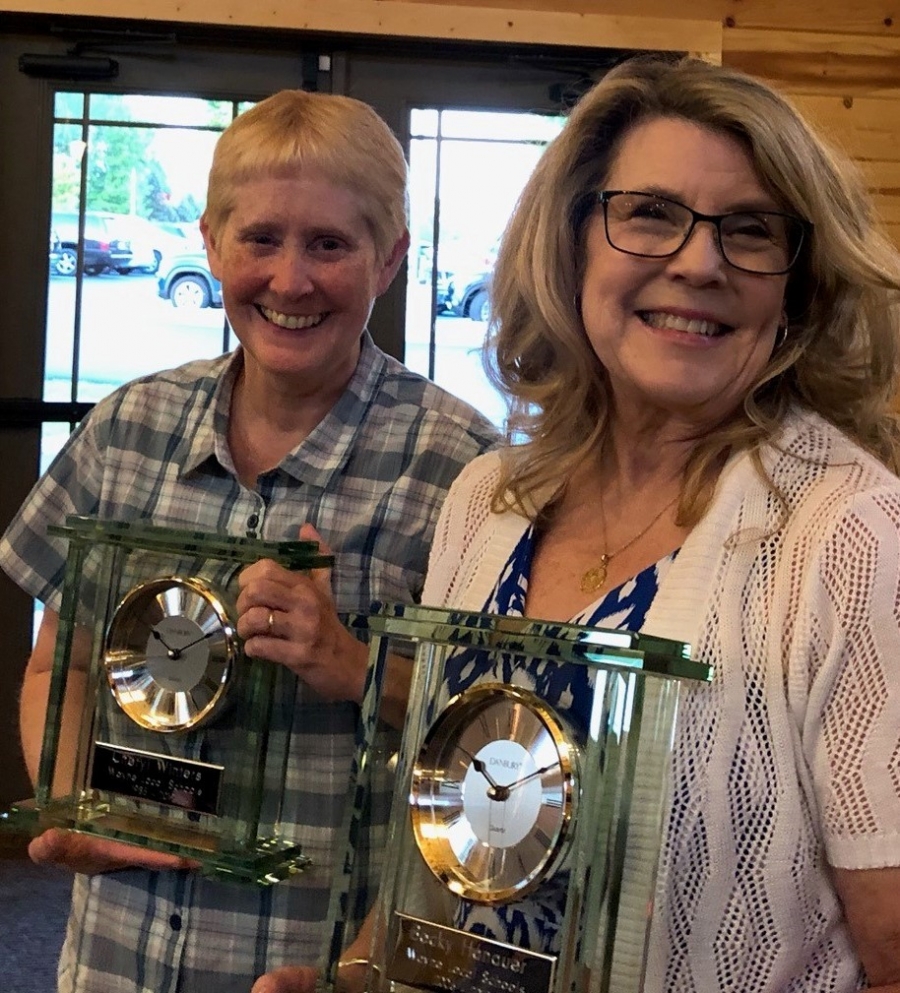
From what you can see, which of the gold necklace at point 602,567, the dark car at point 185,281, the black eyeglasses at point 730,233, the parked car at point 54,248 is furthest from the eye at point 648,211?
the parked car at point 54,248

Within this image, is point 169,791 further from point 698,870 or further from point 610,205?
point 610,205

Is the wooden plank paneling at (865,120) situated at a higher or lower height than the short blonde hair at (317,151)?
higher

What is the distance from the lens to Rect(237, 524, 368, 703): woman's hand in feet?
3.72

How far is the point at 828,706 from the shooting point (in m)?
0.94

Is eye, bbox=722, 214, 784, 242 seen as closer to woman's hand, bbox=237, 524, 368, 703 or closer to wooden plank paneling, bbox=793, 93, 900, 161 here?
woman's hand, bbox=237, 524, 368, 703

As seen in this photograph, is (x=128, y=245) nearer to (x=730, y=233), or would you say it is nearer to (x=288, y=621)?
(x=288, y=621)

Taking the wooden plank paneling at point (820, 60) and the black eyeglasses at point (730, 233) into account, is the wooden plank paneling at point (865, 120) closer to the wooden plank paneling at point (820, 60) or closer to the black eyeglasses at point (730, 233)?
the wooden plank paneling at point (820, 60)

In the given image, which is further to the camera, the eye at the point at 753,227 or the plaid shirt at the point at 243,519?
the plaid shirt at the point at 243,519

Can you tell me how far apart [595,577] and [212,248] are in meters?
0.64

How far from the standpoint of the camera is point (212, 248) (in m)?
1.45

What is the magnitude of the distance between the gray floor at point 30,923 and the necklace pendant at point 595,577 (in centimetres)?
209

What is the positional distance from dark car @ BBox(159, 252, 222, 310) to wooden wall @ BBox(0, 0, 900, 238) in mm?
600

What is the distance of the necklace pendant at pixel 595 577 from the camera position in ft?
3.64

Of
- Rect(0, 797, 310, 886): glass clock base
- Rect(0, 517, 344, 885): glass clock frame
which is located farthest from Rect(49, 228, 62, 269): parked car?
Rect(0, 797, 310, 886): glass clock base
